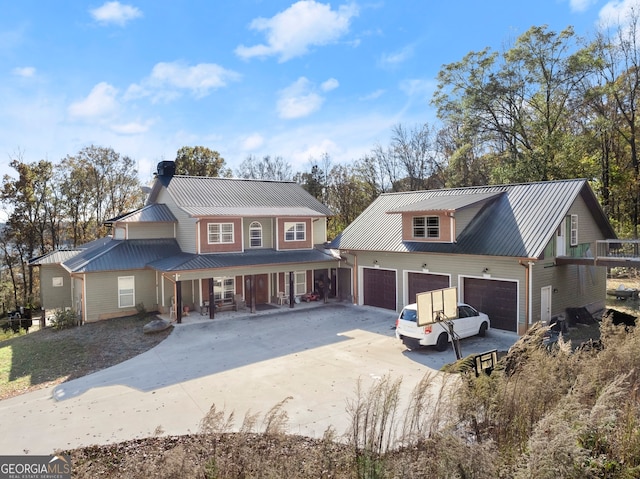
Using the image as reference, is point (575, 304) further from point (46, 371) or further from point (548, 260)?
point (46, 371)

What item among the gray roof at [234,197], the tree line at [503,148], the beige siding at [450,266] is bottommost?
the beige siding at [450,266]

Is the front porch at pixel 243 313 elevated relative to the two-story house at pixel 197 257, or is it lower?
lower

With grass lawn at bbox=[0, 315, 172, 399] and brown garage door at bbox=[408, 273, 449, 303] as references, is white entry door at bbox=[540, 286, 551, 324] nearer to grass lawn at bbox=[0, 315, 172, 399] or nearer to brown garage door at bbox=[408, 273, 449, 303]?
brown garage door at bbox=[408, 273, 449, 303]

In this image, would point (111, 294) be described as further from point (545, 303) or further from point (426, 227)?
point (545, 303)

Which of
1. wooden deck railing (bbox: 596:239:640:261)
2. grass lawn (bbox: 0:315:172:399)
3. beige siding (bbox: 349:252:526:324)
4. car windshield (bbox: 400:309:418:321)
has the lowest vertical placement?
grass lawn (bbox: 0:315:172:399)

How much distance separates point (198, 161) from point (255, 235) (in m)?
22.5

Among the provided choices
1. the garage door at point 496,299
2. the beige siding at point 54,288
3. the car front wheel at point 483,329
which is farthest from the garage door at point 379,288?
the beige siding at point 54,288

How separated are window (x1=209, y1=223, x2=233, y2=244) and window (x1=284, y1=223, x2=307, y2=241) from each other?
3.32 meters

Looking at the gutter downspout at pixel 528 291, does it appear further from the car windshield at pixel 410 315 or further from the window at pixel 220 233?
the window at pixel 220 233

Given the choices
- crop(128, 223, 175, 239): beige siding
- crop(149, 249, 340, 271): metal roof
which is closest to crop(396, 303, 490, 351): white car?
crop(149, 249, 340, 271): metal roof

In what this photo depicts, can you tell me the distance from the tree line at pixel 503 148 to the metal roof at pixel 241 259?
16101 mm

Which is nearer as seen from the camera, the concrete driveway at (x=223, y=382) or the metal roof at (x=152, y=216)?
the concrete driveway at (x=223, y=382)

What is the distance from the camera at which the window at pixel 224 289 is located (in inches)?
845

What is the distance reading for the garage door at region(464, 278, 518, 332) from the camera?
15781mm
